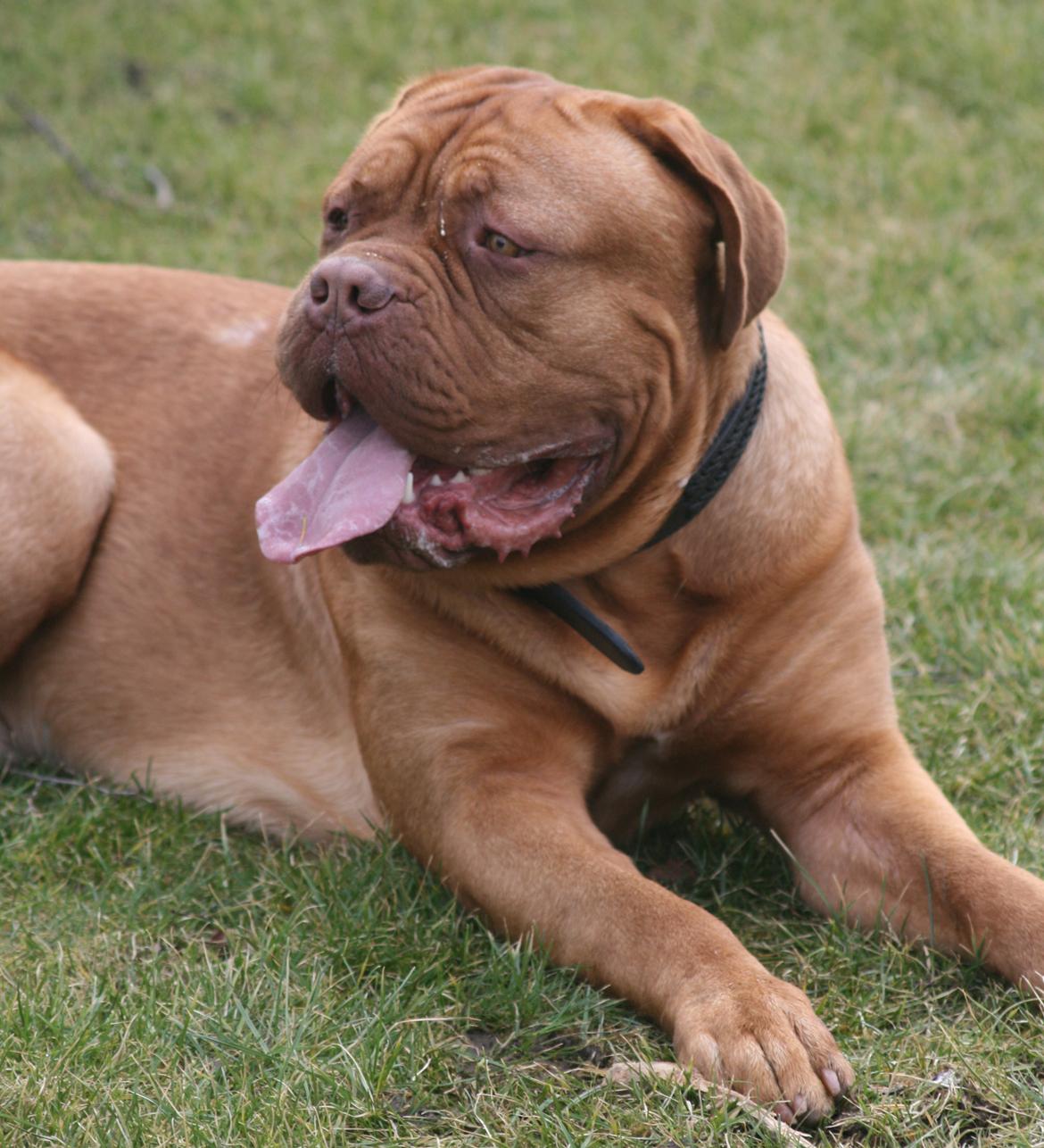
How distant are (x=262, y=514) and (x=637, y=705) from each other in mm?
801

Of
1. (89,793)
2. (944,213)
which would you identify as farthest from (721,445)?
(944,213)

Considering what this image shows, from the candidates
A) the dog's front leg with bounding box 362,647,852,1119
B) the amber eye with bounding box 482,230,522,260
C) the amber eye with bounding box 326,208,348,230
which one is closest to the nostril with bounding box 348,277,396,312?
the amber eye with bounding box 482,230,522,260

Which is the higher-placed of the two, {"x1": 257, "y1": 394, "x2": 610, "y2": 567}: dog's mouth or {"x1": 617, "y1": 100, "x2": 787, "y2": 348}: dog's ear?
{"x1": 617, "y1": 100, "x2": 787, "y2": 348}: dog's ear

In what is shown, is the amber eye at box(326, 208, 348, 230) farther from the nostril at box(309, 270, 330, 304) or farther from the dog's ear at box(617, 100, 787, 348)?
the dog's ear at box(617, 100, 787, 348)

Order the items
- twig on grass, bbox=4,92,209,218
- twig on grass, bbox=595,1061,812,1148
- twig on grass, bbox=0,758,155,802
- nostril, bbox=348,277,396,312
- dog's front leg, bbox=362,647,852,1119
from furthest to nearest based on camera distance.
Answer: twig on grass, bbox=4,92,209,218 < twig on grass, bbox=0,758,155,802 < nostril, bbox=348,277,396,312 < dog's front leg, bbox=362,647,852,1119 < twig on grass, bbox=595,1061,812,1148

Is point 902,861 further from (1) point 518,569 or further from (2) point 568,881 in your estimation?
(1) point 518,569

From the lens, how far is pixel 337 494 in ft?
9.89

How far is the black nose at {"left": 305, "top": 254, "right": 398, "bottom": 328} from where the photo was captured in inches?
115

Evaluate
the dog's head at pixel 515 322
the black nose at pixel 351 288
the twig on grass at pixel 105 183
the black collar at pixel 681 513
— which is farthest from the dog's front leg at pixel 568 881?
the twig on grass at pixel 105 183

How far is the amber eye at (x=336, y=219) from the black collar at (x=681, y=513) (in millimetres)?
766

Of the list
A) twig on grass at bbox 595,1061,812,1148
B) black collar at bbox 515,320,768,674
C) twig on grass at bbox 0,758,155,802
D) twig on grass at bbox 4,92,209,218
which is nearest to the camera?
twig on grass at bbox 595,1061,812,1148

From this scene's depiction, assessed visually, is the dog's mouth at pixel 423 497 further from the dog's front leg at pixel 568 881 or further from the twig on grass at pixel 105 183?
the twig on grass at pixel 105 183

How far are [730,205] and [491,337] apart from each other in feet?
1.55

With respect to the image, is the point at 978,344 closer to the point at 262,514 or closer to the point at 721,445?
the point at 721,445
